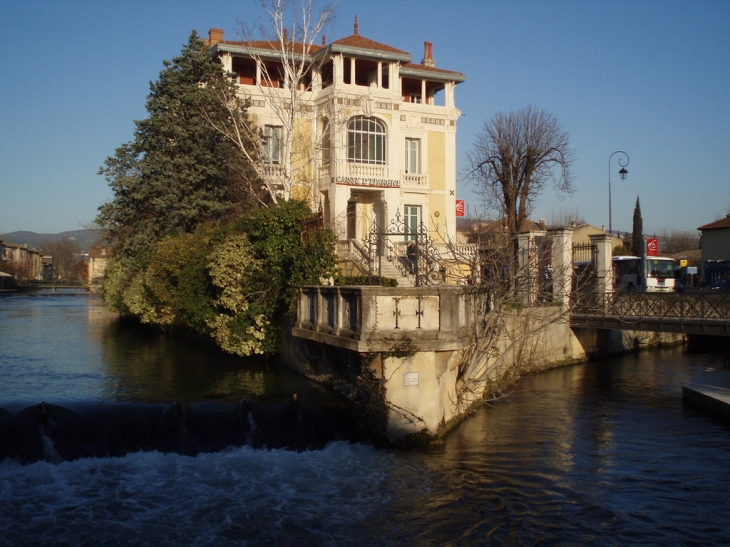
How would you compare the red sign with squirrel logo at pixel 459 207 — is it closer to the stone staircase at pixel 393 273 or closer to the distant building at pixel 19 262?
the stone staircase at pixel 393 273

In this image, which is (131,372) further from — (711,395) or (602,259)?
(602,259)

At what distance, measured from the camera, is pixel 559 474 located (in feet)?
39.8

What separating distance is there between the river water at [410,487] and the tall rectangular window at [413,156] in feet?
68.0

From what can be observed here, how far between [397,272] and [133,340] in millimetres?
14115

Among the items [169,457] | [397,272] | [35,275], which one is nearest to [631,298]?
[397,272]

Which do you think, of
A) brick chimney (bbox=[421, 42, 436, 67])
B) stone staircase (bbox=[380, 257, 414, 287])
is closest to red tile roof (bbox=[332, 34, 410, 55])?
brick chimney (bbox=[421, 42, 436, 67])

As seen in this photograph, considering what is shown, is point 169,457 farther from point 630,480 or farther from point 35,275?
point 35,275

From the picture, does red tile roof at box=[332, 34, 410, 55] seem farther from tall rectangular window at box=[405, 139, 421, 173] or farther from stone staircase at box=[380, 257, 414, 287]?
stone staircase at box=[380, 257, 414, 287]

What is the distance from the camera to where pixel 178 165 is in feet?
96.9

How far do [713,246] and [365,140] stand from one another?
39467 mm

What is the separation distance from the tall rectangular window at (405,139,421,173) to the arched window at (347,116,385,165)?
3.04 meters

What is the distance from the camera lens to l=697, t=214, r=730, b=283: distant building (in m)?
54.5

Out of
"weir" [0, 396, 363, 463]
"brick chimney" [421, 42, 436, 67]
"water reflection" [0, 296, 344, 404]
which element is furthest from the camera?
"brick chimney" [421, 42, 436, 67]

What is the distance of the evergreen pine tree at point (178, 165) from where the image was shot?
29.4 meters
